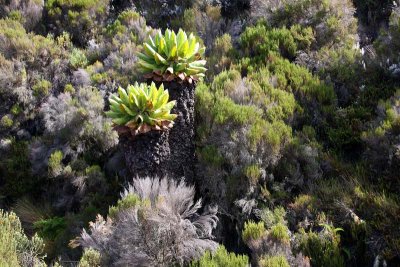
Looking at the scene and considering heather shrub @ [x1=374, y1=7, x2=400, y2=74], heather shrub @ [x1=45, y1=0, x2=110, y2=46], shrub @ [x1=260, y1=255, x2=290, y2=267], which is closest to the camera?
shrub @ [x1=260, y1=255, x2=290, y2=267]

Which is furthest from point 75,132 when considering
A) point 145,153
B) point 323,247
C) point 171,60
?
point 323,247

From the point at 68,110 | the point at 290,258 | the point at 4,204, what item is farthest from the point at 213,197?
the point at 4,204

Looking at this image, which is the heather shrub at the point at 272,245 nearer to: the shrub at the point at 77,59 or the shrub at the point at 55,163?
the shrub at the point at 55,163

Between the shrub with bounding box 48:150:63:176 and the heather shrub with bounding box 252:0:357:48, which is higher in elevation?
the heather shrub with bounding box 252:0:357:48

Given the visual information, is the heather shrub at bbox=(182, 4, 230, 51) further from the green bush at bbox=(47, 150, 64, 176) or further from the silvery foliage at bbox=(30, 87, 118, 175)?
the green bush at bbox=(47, 150, 64, 176)

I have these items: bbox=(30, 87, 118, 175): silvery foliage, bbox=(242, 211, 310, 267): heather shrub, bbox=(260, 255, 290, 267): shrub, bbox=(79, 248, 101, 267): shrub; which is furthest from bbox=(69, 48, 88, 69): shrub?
bbox=(260, 255, 290, 267): shrub

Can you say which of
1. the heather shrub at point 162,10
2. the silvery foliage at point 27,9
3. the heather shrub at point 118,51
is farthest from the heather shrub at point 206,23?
the silvery foliage at point 27,9

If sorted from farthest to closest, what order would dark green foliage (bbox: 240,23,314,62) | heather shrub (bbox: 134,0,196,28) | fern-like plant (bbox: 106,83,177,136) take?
heather shrub (bbox: 134,0,196,28) < dark green foliage (bbox: 240,23,314,62) < fern-like plant (bbox: 106,83,177,136)

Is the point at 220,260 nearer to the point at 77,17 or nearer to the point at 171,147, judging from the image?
the point at 171,147
